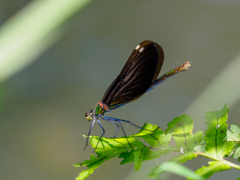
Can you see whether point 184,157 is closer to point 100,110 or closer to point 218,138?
point 218,138

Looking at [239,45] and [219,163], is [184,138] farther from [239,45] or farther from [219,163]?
[239,45]

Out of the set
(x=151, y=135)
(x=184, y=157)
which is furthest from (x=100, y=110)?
(x=184, y=157)

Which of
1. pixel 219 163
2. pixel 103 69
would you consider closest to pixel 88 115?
pixel 219 163

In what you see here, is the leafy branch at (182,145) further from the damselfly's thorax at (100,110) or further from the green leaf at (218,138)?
the damselfly's thorax at (100,110)

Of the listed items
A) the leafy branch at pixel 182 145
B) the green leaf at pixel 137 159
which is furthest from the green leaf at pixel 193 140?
the green leaf at pixel 137 159

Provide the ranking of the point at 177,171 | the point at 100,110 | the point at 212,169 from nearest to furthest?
the point at 177,171 → the point at 212,169 → the point at 100,110

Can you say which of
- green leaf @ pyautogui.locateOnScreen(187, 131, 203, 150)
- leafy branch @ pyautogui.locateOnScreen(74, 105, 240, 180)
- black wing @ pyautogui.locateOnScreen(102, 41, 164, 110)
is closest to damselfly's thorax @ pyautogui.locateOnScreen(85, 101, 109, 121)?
black wing @ pyautogui.locateOnScreen(102, 41, 164, 110)
